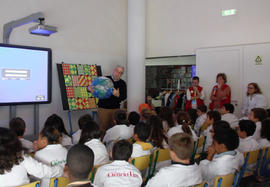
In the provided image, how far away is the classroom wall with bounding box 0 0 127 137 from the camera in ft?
15.9

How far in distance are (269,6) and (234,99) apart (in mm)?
2042

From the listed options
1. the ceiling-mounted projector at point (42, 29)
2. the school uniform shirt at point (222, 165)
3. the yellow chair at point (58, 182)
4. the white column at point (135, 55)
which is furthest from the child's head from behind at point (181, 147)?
the white column at point (135, 55)

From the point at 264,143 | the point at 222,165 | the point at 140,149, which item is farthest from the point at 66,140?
the point at 264,143

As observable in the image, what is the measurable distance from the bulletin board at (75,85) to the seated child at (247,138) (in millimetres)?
3292

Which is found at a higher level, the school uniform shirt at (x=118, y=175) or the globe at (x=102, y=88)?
the globe at (x=102, y=88)

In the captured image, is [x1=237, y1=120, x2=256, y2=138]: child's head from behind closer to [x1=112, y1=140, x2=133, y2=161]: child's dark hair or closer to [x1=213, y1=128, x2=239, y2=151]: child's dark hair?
[x1=213, y1=128, x2=239, y2=151]: child's dark hair

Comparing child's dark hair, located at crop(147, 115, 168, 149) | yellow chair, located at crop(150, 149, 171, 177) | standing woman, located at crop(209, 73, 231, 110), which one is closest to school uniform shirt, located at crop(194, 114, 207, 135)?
standing woman, located at crop(209, 73, 231, 110)

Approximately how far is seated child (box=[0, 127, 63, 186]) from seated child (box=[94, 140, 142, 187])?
0.44 metres

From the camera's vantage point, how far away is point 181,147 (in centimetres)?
187

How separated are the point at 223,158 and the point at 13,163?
1.63 metres

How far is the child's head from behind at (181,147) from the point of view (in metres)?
1.86

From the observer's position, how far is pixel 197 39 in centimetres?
623

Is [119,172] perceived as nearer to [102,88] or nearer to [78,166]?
[78,166]

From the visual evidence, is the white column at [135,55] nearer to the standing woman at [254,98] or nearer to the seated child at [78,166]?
the standing woman at [254,98]
